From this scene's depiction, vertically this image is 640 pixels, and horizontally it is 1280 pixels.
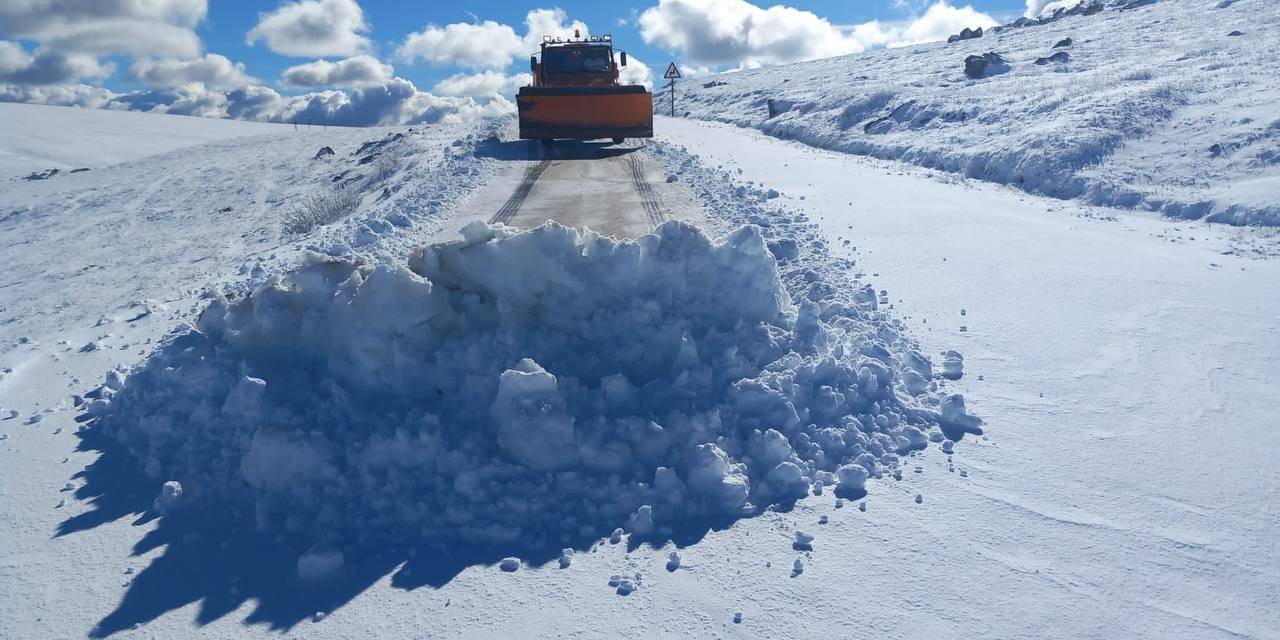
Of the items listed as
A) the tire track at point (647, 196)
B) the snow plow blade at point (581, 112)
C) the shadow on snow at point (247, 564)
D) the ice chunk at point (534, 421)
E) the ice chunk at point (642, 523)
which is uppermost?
the snow plow blade at point (581, 112)

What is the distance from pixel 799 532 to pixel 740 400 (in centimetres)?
92

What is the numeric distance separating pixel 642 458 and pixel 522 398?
2.29ft

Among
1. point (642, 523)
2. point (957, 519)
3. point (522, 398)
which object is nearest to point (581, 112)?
point (522, 398)

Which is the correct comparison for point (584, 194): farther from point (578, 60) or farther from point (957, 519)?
point (578, 60)

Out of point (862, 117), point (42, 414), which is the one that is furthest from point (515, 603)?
point (862, 117)

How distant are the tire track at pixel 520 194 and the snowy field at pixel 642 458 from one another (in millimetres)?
4303

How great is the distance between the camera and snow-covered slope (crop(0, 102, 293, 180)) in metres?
30.5

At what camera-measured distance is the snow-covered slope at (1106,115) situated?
10.8 meters

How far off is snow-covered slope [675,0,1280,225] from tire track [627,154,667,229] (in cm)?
553

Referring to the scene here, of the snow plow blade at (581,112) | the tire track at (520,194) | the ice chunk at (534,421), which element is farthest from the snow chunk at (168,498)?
the snow plow blade at (581,112)

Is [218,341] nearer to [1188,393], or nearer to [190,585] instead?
[190,585]

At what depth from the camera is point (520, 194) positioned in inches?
465

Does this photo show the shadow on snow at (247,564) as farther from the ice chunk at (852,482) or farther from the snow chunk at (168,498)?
the ice chunk at (852,482)

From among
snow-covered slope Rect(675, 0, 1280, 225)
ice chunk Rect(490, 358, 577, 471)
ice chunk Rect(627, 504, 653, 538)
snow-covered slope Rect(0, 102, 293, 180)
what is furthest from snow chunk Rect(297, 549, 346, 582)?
snow-covered slope Rect(0, 102, 293, 180)
